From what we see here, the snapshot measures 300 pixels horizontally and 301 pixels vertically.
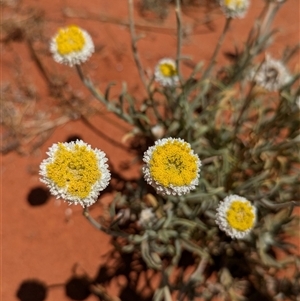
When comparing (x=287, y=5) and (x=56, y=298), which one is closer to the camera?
(x=56, y=298)

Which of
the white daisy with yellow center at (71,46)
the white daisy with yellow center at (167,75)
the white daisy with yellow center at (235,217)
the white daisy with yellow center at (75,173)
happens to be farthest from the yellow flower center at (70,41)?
the white daisy with yellow center at (235,217)

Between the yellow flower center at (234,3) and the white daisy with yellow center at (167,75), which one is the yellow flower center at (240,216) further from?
the yellow flower center at (234,3)

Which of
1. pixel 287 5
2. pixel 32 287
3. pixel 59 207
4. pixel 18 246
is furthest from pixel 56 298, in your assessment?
pixel 287 5

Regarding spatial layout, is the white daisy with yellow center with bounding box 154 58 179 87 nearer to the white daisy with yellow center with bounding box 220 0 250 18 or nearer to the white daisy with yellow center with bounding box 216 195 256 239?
the white daisy with yellow center with bounding box 220 0 250 18

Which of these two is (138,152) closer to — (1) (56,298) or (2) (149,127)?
(2) (149,127)

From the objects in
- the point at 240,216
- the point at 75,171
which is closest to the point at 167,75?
the point at 240,216
